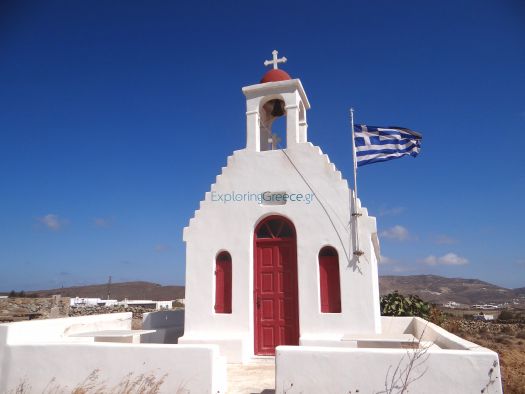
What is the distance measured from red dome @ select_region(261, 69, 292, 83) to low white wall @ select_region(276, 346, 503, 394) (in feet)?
23.8

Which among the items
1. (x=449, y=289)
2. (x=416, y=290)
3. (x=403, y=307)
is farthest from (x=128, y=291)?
(x=403, y=307)

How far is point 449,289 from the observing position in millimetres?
97312

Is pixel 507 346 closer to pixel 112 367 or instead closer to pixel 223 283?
pixel 223 283

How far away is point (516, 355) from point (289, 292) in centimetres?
1611

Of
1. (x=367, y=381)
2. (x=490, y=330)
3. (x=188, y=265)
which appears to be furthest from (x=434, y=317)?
(x=490, y=330)

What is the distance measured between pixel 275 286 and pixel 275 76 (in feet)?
17.6

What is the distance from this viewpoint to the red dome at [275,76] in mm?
11156

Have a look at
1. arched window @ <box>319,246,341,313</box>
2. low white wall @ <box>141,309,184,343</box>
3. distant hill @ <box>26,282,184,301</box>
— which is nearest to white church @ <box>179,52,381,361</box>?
arched window @ <box>319,246,341,313</box>

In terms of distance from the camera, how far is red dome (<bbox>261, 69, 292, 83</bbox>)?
36.6 ft

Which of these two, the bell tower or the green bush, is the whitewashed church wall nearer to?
the bell tower

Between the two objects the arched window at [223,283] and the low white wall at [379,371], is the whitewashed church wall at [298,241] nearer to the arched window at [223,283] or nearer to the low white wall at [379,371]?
the arched window at [223,283]

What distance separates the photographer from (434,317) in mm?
15766

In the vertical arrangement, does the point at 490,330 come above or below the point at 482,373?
below

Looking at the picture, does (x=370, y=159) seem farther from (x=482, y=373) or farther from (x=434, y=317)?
(x=434, y=317)
